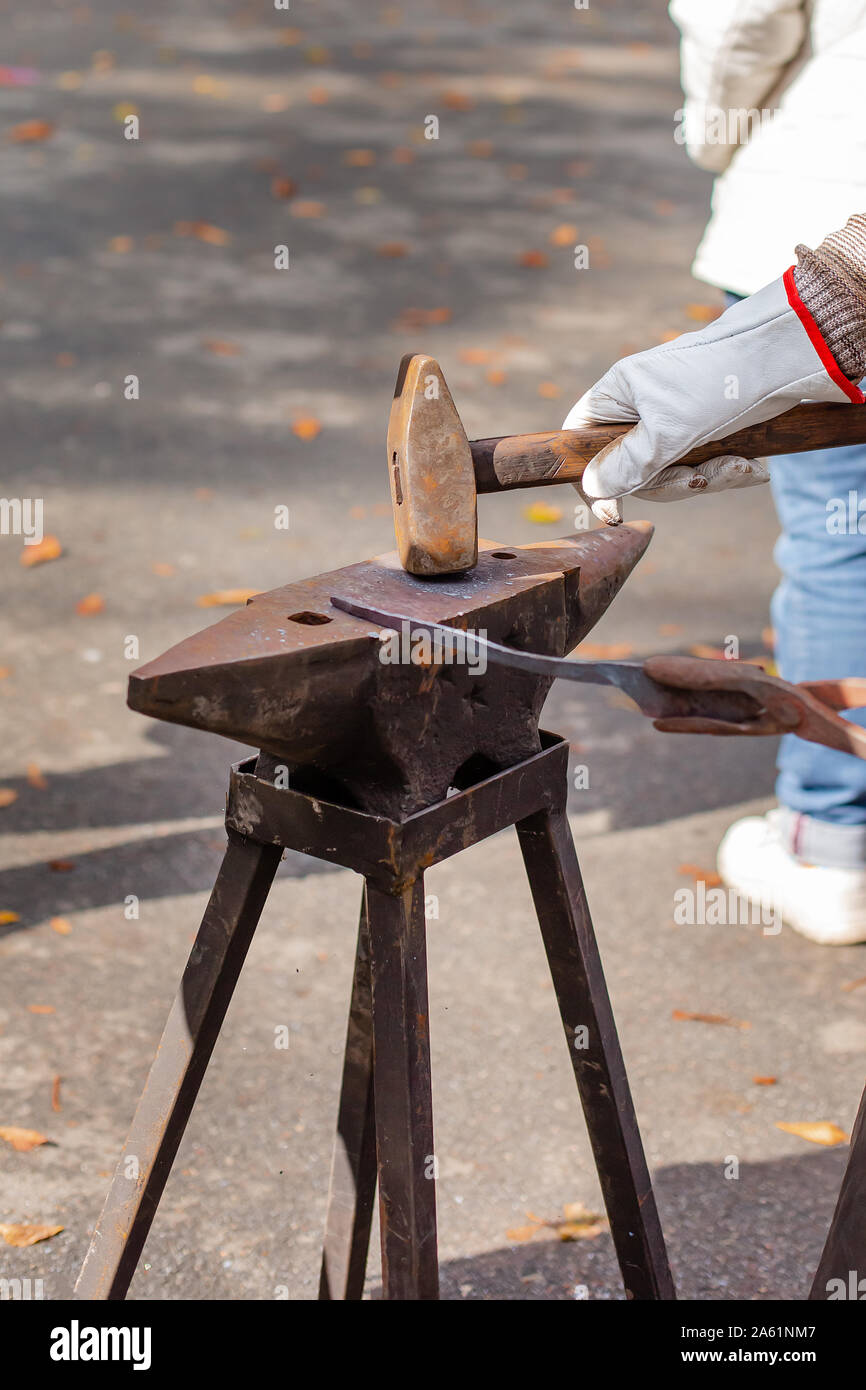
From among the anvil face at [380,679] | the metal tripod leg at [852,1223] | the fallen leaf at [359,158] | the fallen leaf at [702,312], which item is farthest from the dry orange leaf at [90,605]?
the fallen leaf at [359,158]

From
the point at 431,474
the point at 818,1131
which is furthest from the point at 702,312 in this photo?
the point at 431,474

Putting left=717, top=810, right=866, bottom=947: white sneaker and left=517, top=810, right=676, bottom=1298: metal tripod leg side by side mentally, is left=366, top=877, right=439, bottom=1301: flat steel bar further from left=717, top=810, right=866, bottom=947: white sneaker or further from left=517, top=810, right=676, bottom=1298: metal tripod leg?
left=717, top=810, right=866, bottom=947: white sneaker

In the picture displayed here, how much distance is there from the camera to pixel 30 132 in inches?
364

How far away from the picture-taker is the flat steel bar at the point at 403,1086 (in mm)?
1686

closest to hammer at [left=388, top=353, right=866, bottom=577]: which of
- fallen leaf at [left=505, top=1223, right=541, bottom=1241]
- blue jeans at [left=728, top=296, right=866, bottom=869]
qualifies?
blue jeans at [left=728, top=296, right=866, bottom=869]

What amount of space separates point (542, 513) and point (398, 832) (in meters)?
3.71

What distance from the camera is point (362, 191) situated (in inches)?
340

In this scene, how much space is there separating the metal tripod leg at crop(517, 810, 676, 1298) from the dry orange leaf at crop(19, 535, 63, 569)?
10.7 ft

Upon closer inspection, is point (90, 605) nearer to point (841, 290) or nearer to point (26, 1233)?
point (26, 1233)

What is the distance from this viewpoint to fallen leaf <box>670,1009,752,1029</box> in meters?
Result: 3.04

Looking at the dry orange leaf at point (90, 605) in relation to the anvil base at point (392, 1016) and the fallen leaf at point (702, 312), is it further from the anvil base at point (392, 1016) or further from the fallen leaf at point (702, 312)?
the fallen leaf at point (702, 312)

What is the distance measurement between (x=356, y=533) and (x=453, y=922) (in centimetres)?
204
